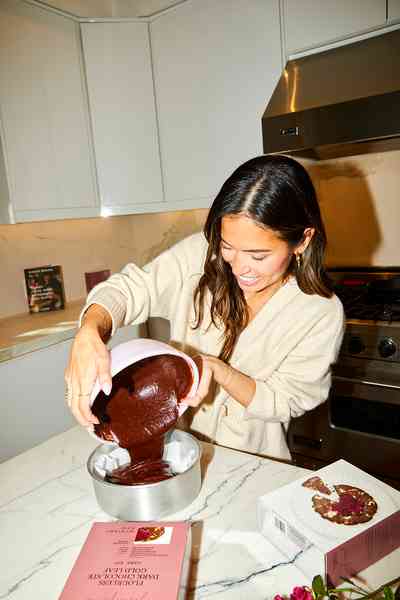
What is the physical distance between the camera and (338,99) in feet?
5.06

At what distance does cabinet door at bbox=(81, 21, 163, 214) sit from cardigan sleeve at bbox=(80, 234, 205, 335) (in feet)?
3.56

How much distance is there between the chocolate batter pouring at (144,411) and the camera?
804 mm

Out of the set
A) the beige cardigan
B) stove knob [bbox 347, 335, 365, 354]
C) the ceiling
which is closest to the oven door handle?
stove knob [bbox 347, 335, 365, 354]

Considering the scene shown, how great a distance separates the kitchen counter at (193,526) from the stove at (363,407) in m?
0.91

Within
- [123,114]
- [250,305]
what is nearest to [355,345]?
[250,305]

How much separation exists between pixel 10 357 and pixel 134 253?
1.32 meters

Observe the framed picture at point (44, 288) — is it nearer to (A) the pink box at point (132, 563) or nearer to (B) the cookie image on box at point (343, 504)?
A: (A) the pink box at point (132, 563)

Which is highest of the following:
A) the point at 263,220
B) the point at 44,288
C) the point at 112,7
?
the point at 112,7

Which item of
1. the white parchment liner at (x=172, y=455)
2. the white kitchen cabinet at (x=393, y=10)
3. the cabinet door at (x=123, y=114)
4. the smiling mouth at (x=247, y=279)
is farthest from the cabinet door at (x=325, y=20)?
the white parchment liner at (x=172, y=455)

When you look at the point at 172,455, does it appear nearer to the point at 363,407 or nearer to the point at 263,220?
the point at 263,220

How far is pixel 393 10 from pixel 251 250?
1.24 metres

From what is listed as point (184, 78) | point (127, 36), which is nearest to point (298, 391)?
point (184, 78)

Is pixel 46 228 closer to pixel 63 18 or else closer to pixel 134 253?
pixel 134 253

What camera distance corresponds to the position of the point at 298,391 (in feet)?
3.59
